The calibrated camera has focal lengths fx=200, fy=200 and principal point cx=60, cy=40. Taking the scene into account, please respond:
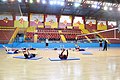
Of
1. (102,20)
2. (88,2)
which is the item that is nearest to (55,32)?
(88,2)

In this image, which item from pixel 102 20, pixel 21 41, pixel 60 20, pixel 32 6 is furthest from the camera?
pixel 102 20

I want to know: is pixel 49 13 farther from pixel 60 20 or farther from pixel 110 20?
pixel 110 20

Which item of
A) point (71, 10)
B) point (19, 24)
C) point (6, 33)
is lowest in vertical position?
point (6, 33)

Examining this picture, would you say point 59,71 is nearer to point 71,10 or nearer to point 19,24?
point 19,24

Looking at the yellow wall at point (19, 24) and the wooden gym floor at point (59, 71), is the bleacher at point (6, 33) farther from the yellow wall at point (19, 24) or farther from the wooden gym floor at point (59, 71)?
the wooden gym floor at point (59, 71)

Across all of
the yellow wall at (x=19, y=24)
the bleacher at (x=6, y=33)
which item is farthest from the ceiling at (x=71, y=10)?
the bleacher at (x=6, y=33)

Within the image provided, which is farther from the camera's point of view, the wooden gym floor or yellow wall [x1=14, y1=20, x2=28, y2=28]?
yellow wall [x1=14, y1=20, x2=28, y2=28]

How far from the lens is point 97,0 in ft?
121

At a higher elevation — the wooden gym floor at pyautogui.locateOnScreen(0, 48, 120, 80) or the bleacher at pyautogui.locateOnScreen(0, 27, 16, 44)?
the bleacher at pyautogui.locateOnScreen(0, 27, 16, 44)

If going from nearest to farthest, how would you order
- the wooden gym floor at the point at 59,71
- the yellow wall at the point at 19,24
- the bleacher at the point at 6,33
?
1. the wooden gym floor at the point at 59,71
2. the bleacher at the point at 6,33
3. the yellow wall at the point at 19,24

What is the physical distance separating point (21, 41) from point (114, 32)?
Result: 18.9 m

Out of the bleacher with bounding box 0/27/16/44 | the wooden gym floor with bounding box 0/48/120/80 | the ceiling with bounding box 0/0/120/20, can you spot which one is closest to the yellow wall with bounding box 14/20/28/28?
the bleacher with bounding box 0/27/16/44

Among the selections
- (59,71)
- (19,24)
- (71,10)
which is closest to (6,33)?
(19,24)

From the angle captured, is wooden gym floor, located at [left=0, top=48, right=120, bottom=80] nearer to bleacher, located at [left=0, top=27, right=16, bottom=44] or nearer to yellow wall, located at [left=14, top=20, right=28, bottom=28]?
bleacher, located at [left=0, top=27, right=16, bottom=44]
